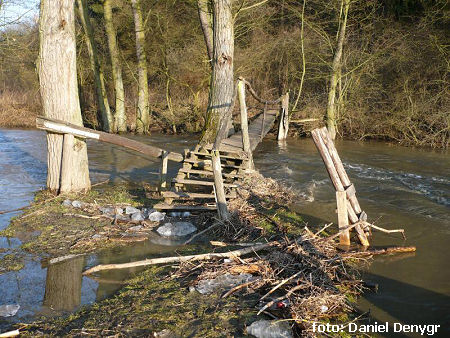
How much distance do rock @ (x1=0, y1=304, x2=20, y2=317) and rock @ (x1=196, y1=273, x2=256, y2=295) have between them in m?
1.74

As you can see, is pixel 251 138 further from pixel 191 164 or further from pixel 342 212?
pixel 342 212

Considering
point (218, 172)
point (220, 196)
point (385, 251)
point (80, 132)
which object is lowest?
point (385, 251)

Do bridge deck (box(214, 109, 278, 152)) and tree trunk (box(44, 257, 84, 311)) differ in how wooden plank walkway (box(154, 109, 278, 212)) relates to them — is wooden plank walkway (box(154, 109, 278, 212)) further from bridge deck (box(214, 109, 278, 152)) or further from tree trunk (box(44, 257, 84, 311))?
tree trunk (box(44, 257, 84, 311))

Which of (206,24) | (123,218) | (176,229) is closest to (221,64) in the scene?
(206,24)

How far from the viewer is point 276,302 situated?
3928 mm

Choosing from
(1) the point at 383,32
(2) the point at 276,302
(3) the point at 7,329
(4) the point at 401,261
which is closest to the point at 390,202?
(4) the point at 401,261

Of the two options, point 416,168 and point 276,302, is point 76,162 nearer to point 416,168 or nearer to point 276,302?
point 276,302

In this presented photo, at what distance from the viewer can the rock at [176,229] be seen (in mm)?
6090

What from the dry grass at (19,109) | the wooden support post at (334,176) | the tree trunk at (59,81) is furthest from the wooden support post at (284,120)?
the dry grass at (19,109)

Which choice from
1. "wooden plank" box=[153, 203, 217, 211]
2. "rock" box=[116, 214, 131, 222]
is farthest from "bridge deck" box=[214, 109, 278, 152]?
"rock" box=[116, 214, 131, 222]

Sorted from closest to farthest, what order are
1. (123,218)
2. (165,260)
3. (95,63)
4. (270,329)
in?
(270,329), (165,260), (123,218), (95,63)

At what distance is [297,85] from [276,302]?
732 inches

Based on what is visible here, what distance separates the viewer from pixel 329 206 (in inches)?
317

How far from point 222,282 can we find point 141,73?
641 inches
